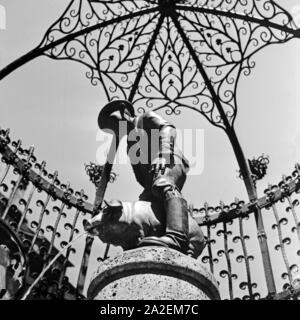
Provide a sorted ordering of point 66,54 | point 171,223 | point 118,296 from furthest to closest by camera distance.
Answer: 1. point 66,54
2. point 171,223
3. point 118,296

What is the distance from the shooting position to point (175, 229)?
141 inches

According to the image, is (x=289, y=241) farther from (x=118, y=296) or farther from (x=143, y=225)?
(x=118, y=296)

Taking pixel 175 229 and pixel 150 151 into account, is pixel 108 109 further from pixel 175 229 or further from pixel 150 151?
pixel 175 229

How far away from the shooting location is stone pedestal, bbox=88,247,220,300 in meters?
3.15

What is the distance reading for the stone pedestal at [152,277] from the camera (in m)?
3.15

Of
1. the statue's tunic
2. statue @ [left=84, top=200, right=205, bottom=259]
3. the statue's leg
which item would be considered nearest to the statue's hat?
the statue's tunic

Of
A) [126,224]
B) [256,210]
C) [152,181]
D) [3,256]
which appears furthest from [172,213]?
[3,256]

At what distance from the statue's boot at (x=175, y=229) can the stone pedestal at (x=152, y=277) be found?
0.12m

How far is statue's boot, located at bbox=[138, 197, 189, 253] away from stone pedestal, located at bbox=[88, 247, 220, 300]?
0.40 ft

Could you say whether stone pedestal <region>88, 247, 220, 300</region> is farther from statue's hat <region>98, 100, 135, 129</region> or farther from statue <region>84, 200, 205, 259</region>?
statue's hat <region>98, 100, 135, 129</region>

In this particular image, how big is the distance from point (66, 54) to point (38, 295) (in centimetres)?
416

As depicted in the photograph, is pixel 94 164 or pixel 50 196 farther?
pixel 94 164
